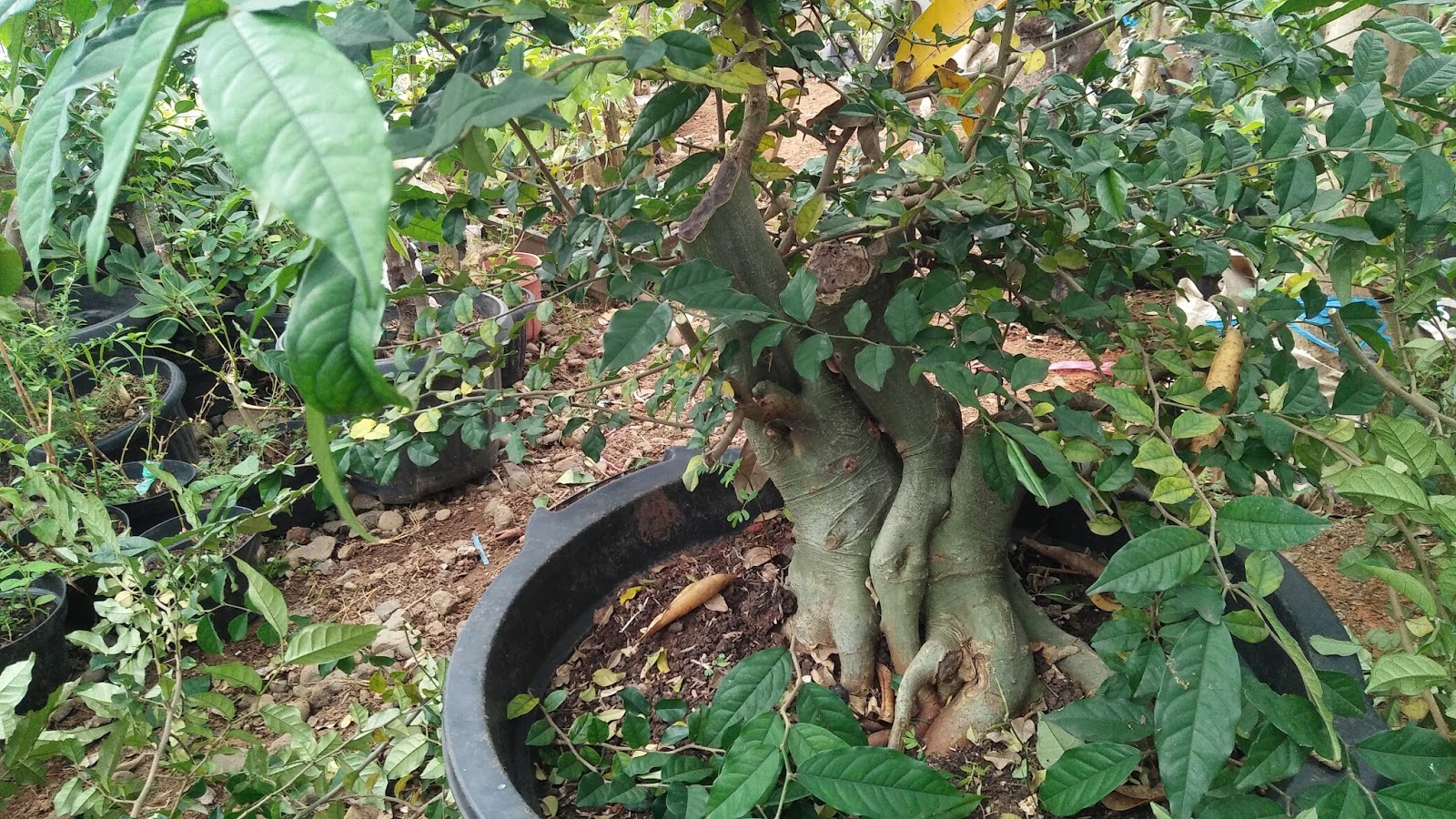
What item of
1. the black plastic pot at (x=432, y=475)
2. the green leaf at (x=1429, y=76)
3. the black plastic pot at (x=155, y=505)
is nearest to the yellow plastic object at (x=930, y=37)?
the green leaf at (x=1429, y=76)

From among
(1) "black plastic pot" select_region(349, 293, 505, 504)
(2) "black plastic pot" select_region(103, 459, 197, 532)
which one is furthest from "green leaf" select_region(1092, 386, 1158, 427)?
(2) "black plastic pot" select_region(103, 459, 197, 532)

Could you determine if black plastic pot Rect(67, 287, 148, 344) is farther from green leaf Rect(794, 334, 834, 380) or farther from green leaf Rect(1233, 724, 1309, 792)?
green leaf Rect(1233, 724, 1309, 792)

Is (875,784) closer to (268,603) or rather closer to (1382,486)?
(1382,486)

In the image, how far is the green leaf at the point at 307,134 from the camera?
29cm

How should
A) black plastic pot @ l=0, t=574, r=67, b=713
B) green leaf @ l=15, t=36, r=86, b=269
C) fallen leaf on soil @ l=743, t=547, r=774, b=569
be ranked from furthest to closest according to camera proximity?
black plastic pot @ l=0, t=574, r=67, b=713 < fallen leaf on soil @ l=743, t=547, r=774, b=569 < green leaf @ l=15, t=36, r=86, b=269

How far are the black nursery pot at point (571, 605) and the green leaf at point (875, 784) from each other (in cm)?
29

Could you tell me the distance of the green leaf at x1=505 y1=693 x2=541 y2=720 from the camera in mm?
1103

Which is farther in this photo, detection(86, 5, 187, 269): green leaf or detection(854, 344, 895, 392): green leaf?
detection(854, 344, 895, 392): green leaf

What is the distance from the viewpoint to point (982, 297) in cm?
100

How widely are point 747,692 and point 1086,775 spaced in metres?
0.35

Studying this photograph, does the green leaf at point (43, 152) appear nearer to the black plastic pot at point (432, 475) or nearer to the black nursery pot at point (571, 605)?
the black nursery pot at point (571, 605)

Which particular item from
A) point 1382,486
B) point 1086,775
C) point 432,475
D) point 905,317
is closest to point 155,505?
point 432,475

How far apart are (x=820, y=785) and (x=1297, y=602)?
628mm

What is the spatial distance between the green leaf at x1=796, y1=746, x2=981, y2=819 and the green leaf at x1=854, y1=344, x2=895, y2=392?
0.34 m
